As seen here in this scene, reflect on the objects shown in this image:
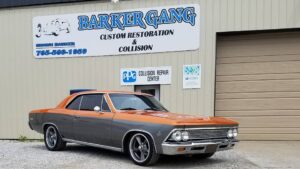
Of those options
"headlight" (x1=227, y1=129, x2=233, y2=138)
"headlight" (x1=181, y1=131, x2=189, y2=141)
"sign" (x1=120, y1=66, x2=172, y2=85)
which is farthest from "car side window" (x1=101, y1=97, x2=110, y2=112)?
"sign" (x1=120, y1=66, x2=172, y2=85)

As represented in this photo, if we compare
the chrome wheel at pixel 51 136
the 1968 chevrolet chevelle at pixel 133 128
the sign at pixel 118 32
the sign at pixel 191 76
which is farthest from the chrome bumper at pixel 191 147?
the sign at pixel 118 32

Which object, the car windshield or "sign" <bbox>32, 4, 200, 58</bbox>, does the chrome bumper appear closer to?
the car windshield

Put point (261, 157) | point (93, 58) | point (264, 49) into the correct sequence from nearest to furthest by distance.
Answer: point (261, 157), point (264, 49), point (93, 58)

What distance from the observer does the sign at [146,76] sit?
1235cm

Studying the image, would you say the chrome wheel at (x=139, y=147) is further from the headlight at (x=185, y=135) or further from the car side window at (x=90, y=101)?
the car side window at (x=90, y=101)

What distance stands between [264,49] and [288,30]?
→ 0.85m

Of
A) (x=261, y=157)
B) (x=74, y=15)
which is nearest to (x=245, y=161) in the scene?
(x=261, y=157)

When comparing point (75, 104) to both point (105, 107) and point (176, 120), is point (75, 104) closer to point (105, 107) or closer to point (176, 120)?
point (105, 107)

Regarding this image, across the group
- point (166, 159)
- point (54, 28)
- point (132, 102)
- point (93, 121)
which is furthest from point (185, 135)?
point (54, 28)

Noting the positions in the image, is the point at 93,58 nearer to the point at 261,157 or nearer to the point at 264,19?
the point at 264,19

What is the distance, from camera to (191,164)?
7480 millimetres

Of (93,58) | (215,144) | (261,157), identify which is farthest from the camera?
(93,58)

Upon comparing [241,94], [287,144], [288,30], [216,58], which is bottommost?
[287,144]

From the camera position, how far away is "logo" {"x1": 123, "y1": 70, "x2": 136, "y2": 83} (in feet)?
41.4
